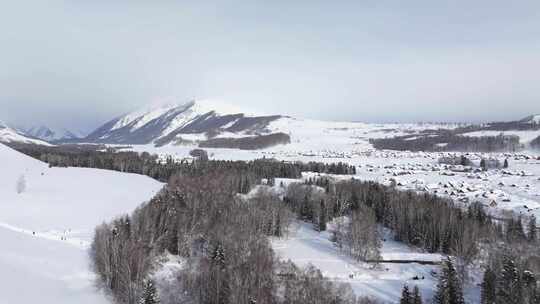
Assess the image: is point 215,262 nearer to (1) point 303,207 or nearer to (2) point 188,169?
(1) point 303,207

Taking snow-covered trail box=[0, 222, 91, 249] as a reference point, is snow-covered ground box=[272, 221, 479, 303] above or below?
below

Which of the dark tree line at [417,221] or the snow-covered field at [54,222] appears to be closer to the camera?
the snow-covered field at [54,222]

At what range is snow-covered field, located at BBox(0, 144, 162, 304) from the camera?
52.1 metres

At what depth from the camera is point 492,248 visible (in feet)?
243

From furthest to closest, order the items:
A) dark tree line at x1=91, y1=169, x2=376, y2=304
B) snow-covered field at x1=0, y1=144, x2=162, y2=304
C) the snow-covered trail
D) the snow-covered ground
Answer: the snow-covered trail, the snow-covered ground, snow-covered field at x1=0, y1=144, x2=162, y2=304, dark tree line at x1=91, y1=169, x2=376, y2=304

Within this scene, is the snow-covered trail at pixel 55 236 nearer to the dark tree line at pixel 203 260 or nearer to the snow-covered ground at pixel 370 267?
the dark tree line at pixel 203 260

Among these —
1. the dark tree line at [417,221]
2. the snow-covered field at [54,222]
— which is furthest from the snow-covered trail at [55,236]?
the dark tree line at [417,221]

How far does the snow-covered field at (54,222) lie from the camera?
5206 centimetres

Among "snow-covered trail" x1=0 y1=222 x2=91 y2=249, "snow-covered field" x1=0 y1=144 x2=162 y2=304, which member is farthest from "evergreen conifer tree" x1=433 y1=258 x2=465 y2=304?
"snow-covered trail" x1=0 y1=222 x2=91 y2=249

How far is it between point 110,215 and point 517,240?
87445 mm

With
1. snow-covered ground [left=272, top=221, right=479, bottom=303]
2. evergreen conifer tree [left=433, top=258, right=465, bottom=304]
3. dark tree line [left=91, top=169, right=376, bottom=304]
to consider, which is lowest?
snow-covered ground [left=272, top=221, right=479, bottom=303]

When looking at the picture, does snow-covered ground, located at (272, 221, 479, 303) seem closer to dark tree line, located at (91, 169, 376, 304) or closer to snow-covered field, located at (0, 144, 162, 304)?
dark tree line, located at (91, 169, 376, 304)

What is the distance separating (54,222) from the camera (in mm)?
80812

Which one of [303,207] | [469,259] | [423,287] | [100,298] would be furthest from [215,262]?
[303,207]
